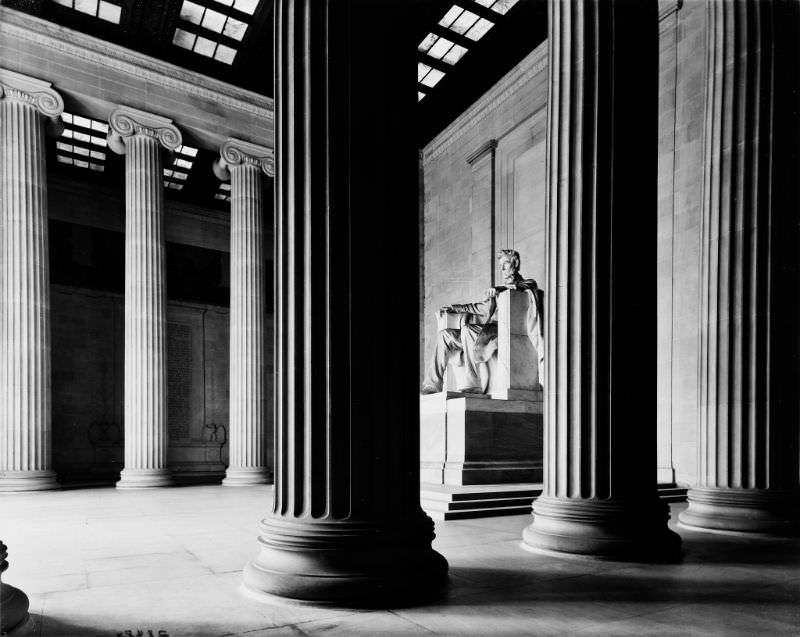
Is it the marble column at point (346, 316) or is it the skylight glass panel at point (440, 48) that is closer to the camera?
the marble column at point (346, 316)

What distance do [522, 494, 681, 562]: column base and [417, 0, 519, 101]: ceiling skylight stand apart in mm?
16425

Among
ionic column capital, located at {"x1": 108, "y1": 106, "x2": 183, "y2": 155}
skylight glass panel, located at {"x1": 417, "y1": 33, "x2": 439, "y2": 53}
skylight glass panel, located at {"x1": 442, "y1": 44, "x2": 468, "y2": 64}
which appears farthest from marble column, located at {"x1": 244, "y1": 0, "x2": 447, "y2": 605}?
skylight glass panel, located at {"x1": 442, "y1": 44, "x2": 468, "y2": 64}

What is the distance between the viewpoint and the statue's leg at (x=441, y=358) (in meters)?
14.8

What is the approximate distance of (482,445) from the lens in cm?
1217

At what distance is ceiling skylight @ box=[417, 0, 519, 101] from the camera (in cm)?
2125

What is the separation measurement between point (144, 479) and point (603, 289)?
1572 cm

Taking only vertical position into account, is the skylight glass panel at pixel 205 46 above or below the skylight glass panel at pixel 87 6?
below

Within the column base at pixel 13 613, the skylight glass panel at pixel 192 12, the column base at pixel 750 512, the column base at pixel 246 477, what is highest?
the skylight glass panel at pixel 192 12

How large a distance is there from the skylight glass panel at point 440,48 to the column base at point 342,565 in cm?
2090

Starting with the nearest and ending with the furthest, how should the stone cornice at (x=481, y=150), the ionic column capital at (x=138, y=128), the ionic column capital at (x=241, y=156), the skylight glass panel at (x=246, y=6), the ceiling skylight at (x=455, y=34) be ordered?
the skylight glass panel at (x=246, y=6) < the ionic column capital at (x=138, y=128) < the ceiling skylight at (x=455, y=34) < the ionic column capital at (x=241, y=156) < the stone cornice at (x=481, y=150)

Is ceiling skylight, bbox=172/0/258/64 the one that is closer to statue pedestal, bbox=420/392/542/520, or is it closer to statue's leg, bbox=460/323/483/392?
statue's leg, bbox=460/323/483/392

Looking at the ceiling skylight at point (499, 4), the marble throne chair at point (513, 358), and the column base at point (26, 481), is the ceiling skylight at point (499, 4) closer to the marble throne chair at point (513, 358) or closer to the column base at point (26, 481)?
the marble throne chair at point (513, 358)

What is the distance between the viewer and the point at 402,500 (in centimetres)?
534

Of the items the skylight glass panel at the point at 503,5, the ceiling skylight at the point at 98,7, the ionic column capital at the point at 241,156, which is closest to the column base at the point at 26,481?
the ionic column capital at the point at 241,156
